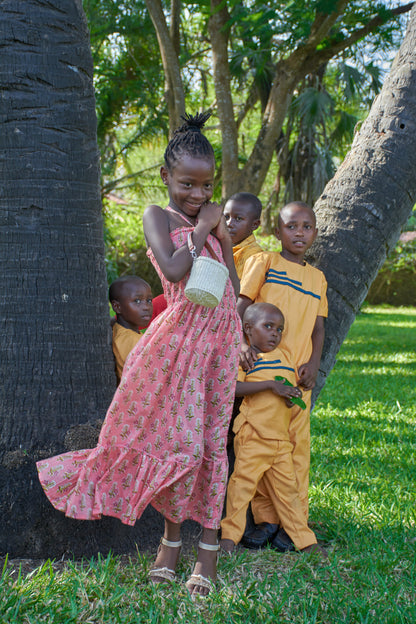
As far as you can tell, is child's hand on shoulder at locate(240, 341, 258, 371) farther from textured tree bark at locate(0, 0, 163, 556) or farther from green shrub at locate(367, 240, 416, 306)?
green shrub at locate(367, 240, 416, 306)

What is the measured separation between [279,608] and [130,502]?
0.72 m

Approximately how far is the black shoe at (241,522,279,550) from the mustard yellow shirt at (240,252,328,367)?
86cm

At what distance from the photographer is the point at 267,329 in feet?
10.9

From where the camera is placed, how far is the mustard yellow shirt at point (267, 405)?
3246mm

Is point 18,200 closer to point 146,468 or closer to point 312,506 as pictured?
point 146,468

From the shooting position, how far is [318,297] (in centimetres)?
348

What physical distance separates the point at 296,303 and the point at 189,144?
3.82 ft

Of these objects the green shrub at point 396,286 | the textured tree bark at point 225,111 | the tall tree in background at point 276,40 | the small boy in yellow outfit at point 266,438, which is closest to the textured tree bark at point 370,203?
the small boy in yellow outfit at point 266,438

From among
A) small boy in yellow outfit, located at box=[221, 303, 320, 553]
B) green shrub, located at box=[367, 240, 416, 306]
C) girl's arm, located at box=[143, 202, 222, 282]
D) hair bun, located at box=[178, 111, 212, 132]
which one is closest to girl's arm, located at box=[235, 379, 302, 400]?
small boy in yellow outfit, located at box=[221, 303, 320, 553]

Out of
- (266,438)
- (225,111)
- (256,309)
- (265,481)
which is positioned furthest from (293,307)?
(225,111)

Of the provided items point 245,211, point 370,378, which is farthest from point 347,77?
point 245,211

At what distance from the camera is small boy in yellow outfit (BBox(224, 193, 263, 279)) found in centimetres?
387

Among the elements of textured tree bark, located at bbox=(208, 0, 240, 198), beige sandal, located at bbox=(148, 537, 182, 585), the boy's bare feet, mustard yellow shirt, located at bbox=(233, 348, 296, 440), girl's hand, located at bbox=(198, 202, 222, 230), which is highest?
textured tree bark, located at bbox=(208, 0, 240, 198)

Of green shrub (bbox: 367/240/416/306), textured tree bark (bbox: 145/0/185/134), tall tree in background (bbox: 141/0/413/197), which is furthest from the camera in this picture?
green shrub (bbox: 367/240/416/306)
